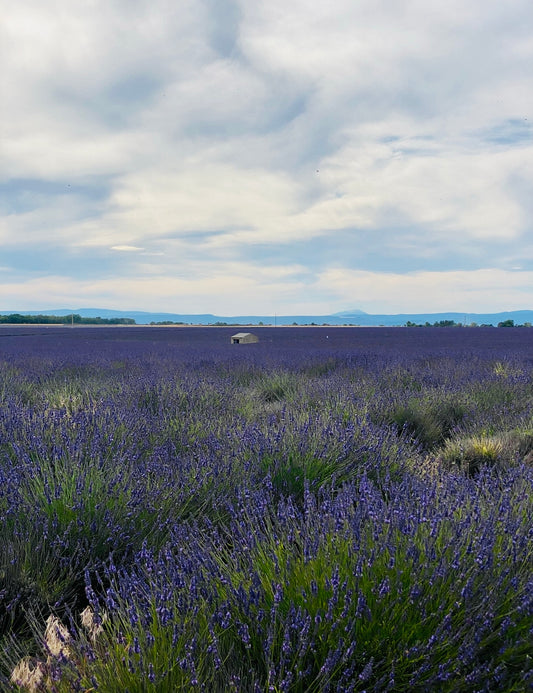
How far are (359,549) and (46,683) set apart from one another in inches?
35.5

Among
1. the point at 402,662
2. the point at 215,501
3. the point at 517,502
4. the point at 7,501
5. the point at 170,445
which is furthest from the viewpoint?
the point at 170,445

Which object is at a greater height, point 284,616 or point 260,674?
point 284,616

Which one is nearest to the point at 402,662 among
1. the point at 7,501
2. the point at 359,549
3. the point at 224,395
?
the point at 359,549

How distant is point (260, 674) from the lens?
4.33 ft

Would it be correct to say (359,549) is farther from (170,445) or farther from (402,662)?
(170,445)

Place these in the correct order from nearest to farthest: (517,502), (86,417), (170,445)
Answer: (517,502) → (170,445) → (86,417)

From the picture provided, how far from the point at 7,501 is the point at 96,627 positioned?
1004mm

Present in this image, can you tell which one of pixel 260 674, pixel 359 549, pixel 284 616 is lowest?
pixel 260 674

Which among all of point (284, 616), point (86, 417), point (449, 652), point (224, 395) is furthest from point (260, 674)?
point (224, 395)

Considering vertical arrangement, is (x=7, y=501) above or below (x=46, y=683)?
above

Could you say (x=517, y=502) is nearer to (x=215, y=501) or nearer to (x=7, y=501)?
(x=215, y=501)

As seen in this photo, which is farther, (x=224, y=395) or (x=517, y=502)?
(x=224, y=395)

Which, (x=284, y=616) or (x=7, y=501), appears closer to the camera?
(x=284, y=616)

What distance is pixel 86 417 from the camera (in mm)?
3625
